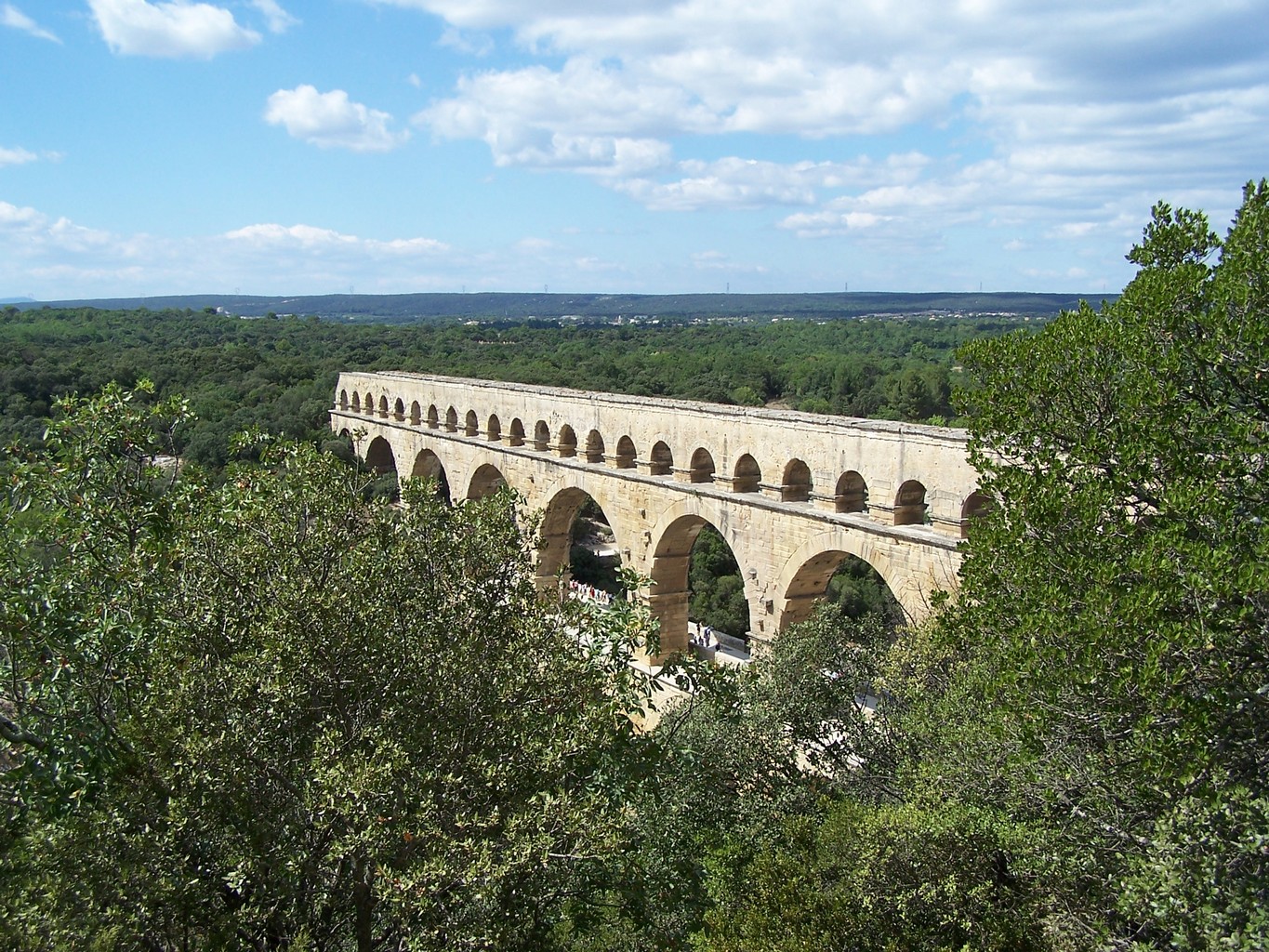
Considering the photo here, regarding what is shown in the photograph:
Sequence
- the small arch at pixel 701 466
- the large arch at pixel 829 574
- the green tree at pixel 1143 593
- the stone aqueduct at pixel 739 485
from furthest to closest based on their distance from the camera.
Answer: the small arch at pixel 701 466 → the large arch at pixel 829 574 → the stone aqueduct at pixel 739 485 → the green tree at pixel 1143 593

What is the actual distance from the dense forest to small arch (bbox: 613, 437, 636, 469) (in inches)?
421

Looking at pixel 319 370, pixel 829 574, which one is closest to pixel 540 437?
pixel 829 574

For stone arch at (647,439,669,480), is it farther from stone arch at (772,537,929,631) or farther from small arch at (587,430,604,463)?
stone arch at (772,537,929,631)

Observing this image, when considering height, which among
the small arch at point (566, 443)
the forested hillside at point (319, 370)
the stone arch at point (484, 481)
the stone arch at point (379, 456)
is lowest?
the stone arch at point (379, 456)

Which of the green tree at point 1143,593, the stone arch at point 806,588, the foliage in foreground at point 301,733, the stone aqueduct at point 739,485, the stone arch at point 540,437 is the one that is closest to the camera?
the foliage in foreground at point 301,733

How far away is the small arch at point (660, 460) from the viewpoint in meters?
17.3

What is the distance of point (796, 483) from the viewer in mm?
14836

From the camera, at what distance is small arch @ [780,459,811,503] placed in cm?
1470

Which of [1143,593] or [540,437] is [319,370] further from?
[1143,593]

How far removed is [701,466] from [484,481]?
334 inches

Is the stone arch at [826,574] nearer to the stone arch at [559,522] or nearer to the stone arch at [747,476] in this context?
the stone arch at [747,476]

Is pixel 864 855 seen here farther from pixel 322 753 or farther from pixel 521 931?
pixel 322 753

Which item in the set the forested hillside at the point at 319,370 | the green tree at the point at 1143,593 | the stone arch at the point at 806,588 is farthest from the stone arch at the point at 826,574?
the forested hillside at the point at 319,370

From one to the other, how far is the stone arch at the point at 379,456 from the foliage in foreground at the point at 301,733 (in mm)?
25006
